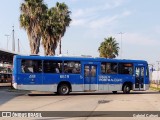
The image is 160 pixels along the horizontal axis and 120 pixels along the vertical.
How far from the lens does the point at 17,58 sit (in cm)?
2697

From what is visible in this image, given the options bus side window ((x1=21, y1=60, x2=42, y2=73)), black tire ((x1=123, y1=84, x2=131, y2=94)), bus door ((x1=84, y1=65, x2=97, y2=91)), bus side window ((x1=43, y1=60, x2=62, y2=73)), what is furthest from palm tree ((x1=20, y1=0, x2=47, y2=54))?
bus side window ((x1=21, y1=60, x2=42, y2=73))

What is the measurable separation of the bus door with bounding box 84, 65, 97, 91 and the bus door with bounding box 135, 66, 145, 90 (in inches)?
161

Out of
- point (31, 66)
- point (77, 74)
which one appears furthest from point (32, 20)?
point (31, 66)

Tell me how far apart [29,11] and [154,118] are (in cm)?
3895

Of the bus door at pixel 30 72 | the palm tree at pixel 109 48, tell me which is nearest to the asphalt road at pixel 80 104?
the bus door at pixel 30 72

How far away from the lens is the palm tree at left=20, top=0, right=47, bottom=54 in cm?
5028

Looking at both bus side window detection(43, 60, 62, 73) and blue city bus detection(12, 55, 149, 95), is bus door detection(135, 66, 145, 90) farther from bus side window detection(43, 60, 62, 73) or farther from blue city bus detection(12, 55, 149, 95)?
bus side window detection(43, 60, 62, 73)

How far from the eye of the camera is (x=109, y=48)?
92.8 m

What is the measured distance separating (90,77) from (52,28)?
26636 mm

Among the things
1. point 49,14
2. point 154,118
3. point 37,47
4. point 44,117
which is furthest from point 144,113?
point 49,14

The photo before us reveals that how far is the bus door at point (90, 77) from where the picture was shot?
97.5 feet

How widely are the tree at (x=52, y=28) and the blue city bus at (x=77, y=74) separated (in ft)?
74.9

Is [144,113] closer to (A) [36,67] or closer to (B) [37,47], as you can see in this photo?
(A) [36,67]

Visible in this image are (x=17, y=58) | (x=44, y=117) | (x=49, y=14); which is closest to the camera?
(x=44, y=117)
